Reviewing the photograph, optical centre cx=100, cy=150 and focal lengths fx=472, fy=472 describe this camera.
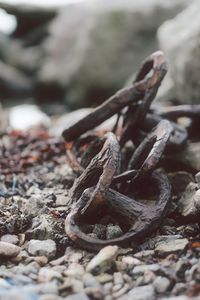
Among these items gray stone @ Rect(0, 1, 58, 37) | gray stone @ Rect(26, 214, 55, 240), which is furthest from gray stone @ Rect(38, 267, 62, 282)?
gray stone @ Rect(0, 1, 58, 37)

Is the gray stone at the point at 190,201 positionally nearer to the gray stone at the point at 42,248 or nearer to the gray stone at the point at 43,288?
the gray stone at the point at 42,248

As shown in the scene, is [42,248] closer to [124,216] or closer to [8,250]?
[8,250]

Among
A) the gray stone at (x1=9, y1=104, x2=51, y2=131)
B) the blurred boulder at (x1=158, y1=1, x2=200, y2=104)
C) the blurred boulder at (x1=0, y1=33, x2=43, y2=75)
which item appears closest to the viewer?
the blurred boulder at (x1=158, y1=1, x2=200, y2=104)

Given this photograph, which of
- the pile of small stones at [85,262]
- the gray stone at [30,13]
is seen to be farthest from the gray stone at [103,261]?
the gray stone at [30,13]

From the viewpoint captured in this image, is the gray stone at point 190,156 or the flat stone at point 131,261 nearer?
the flat stone at point 131,261

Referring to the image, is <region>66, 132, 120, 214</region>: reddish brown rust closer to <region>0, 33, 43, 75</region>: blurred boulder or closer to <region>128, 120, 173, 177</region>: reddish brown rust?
<region>128, 120, 173, 177</region>: reddish brown rust

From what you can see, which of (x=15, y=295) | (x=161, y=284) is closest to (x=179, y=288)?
(x=161, y=284)

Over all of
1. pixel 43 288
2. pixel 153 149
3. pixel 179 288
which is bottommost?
pixel 179 288
